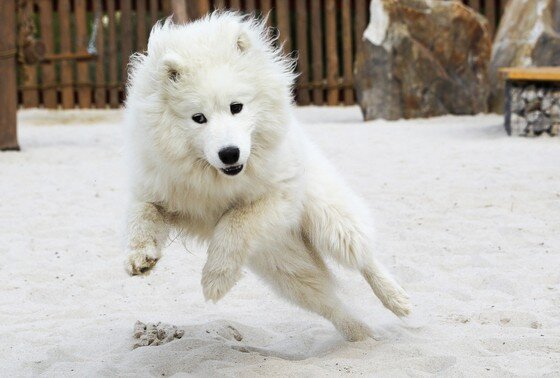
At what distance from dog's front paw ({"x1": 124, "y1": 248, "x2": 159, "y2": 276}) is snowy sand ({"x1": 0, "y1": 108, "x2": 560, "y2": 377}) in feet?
1.76

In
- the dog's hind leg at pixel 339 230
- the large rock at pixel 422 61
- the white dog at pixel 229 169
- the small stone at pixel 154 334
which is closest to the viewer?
the white dog at pixel 229 169

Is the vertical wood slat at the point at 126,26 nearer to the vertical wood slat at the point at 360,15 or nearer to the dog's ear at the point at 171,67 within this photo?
the vertical wood slat at the point at 360,15

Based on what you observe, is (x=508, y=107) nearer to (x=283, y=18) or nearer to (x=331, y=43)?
(x=331, y=43)

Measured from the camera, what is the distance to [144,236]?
3.42m

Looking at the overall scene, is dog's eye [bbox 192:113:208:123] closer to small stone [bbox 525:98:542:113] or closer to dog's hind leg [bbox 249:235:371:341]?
dog's hind leg [bbox 249:235:371:341]

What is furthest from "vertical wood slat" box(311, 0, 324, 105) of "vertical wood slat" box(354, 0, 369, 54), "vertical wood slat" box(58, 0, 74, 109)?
"vertical wood slat" box(58, 0, 74, 109)

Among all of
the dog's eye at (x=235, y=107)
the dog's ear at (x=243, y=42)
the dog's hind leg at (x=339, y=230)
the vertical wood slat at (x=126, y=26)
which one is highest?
the vertical wood slat at (x=126, y=26)

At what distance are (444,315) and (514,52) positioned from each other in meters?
7.50

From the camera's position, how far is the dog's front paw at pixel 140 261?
10.8ft

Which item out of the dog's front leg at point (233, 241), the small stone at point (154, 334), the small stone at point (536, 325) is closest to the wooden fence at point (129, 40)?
the small stone at point (154, 334)

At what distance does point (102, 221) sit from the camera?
251 inches

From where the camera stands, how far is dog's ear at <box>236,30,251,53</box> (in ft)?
11.6

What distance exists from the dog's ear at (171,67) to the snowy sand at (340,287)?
3.14ft

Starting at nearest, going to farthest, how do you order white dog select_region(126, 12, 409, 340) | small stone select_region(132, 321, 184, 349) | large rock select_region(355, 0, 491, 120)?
white dog select_region(126, 12, 409, 340), small stone select_region(132, 321, 184, 349), large rock select_region(355, 0, 491, 120)
